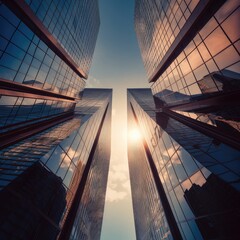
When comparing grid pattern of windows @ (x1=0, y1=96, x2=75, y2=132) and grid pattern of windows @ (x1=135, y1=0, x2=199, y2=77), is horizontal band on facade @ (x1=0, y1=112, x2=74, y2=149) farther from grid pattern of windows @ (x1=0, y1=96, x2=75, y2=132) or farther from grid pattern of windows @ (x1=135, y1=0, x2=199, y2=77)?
grid pattern of windows @ (x1=135, y1=0, x2=199, y2=77)

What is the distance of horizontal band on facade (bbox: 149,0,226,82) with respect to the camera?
1320cm

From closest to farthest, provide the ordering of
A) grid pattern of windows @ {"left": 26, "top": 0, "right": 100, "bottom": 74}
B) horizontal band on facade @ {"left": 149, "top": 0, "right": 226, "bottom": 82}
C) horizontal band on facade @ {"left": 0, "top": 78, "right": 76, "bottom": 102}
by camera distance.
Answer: horizontal band on facade @ {"left": 149, "top": 0, "right": 226, "bottom": 82}, horizontal band on facade @ {"left": 0, "top": 78, "right": 76, "bottom": 102}, grid pattern of windows @ {"left": 26, "top": 0, "right": 100, "bottom": 74}

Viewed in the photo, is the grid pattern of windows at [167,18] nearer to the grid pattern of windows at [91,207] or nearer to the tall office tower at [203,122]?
the tall office tower at [203,122]

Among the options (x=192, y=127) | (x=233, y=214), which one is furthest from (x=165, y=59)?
(x=233, y=214)

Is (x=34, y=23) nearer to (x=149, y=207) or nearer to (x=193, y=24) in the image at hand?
(x=193, y=24)

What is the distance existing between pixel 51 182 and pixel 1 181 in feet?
13.8

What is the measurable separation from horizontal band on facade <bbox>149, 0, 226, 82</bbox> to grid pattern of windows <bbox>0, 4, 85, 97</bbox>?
58.8ft

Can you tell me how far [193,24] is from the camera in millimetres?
15734

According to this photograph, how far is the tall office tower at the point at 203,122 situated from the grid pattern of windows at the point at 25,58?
1809 cm

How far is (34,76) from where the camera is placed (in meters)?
20.6

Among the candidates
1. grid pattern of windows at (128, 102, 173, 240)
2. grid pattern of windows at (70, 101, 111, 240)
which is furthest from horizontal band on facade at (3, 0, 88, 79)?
grid pattern of windows at (128, 102, 173, 240)

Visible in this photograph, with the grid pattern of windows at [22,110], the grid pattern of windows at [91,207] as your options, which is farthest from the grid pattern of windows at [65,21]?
the grid pattern of windows at [91,207]

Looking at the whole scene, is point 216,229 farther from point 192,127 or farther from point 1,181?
point 1,181

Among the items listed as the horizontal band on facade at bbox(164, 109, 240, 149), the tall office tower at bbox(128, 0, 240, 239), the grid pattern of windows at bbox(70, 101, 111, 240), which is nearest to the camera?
the tall office tower at bbox(128, 0, 240, 239)
